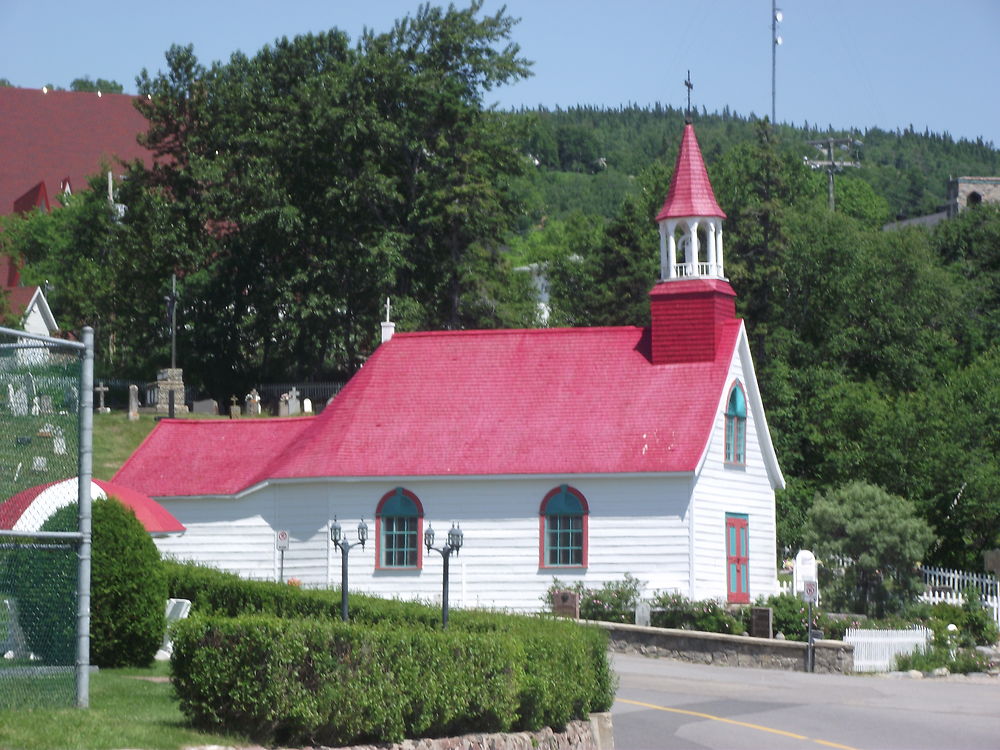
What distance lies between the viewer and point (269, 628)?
48.4 ft

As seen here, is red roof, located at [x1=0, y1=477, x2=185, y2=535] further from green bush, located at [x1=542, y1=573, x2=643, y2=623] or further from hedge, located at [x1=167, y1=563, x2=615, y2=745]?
green bush, located at [x1=542, y1=573, x2=643, y2=623]

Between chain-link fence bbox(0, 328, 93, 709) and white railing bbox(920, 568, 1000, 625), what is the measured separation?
85.0ft

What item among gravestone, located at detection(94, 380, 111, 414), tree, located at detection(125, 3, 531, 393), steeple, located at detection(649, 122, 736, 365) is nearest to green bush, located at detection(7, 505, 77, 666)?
steeple, located at detection(649, 122, 736, 365)

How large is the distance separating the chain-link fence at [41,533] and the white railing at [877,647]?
2025cm

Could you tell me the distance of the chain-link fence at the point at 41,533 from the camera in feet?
48.1

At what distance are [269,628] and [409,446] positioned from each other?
2379cm

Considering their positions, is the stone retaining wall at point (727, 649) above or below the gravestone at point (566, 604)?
below

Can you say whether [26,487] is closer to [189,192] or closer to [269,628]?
[269,628]

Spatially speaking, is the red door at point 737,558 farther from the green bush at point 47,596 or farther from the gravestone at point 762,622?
the green bush at point 47,596

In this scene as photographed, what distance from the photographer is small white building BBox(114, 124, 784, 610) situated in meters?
36.9

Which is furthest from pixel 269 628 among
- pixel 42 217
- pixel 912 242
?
pixel 42 217

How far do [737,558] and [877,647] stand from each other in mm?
6358

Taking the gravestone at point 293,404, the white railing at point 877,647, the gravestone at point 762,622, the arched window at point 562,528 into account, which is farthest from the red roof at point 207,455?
the white railing at point 877,647

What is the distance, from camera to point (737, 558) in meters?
37.9
